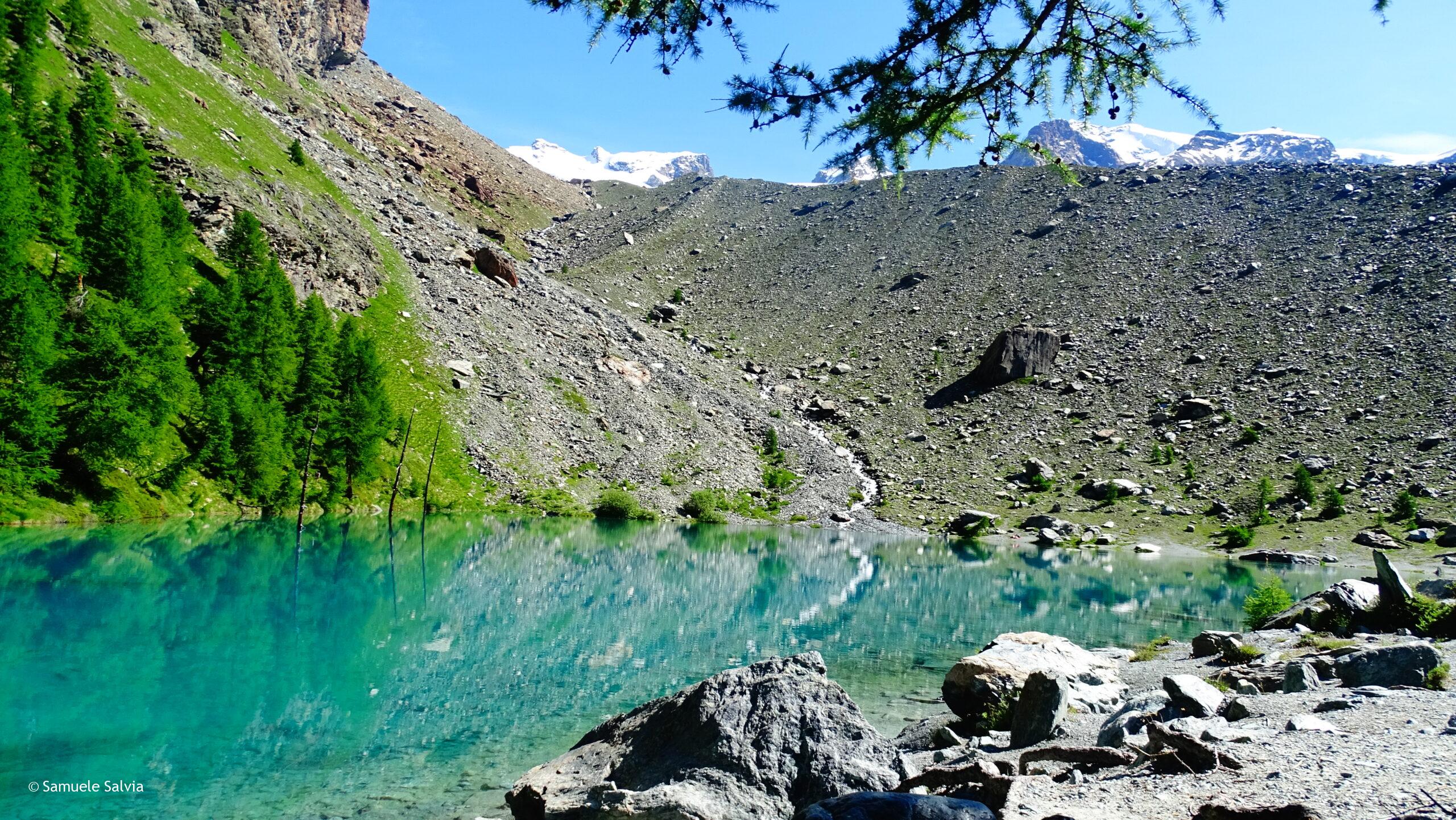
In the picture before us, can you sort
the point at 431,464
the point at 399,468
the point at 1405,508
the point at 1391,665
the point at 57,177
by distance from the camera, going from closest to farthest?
1. the point at 1391,665
2. the point at 57,177
3. the point at 1405,508
4. the point at 431,464
5. the point at 399,468

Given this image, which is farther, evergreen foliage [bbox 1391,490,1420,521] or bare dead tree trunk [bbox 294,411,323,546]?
evergreen foliage [bbox 1391,490,1420,521]

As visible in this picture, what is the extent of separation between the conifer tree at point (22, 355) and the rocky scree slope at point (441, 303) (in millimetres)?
25153

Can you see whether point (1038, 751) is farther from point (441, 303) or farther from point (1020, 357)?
point (1020, 357)

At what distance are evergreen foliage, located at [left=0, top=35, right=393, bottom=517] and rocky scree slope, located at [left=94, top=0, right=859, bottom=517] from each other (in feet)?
22.0

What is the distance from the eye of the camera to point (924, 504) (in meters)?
75.9

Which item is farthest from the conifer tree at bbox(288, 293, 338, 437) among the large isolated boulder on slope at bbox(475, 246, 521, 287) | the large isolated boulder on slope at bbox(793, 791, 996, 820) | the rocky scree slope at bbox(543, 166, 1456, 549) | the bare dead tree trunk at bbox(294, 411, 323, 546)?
the large isolated boulder on slope at bbox(793, 791, 996, 820)

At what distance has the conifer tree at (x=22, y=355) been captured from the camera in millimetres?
33656

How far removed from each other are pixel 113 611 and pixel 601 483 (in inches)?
1978

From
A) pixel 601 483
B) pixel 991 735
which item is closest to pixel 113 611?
pixel 991 735

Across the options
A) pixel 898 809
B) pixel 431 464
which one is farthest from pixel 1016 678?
pixel 431 464

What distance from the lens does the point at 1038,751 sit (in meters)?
8.98

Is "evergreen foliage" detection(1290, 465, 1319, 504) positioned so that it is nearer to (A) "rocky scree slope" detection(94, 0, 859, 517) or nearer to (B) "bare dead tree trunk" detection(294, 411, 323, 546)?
(A) "rocky scree slope" detection(94, 0, 859, 517)

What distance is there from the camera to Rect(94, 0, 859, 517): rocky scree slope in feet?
220

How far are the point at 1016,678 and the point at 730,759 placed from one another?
7.94m
